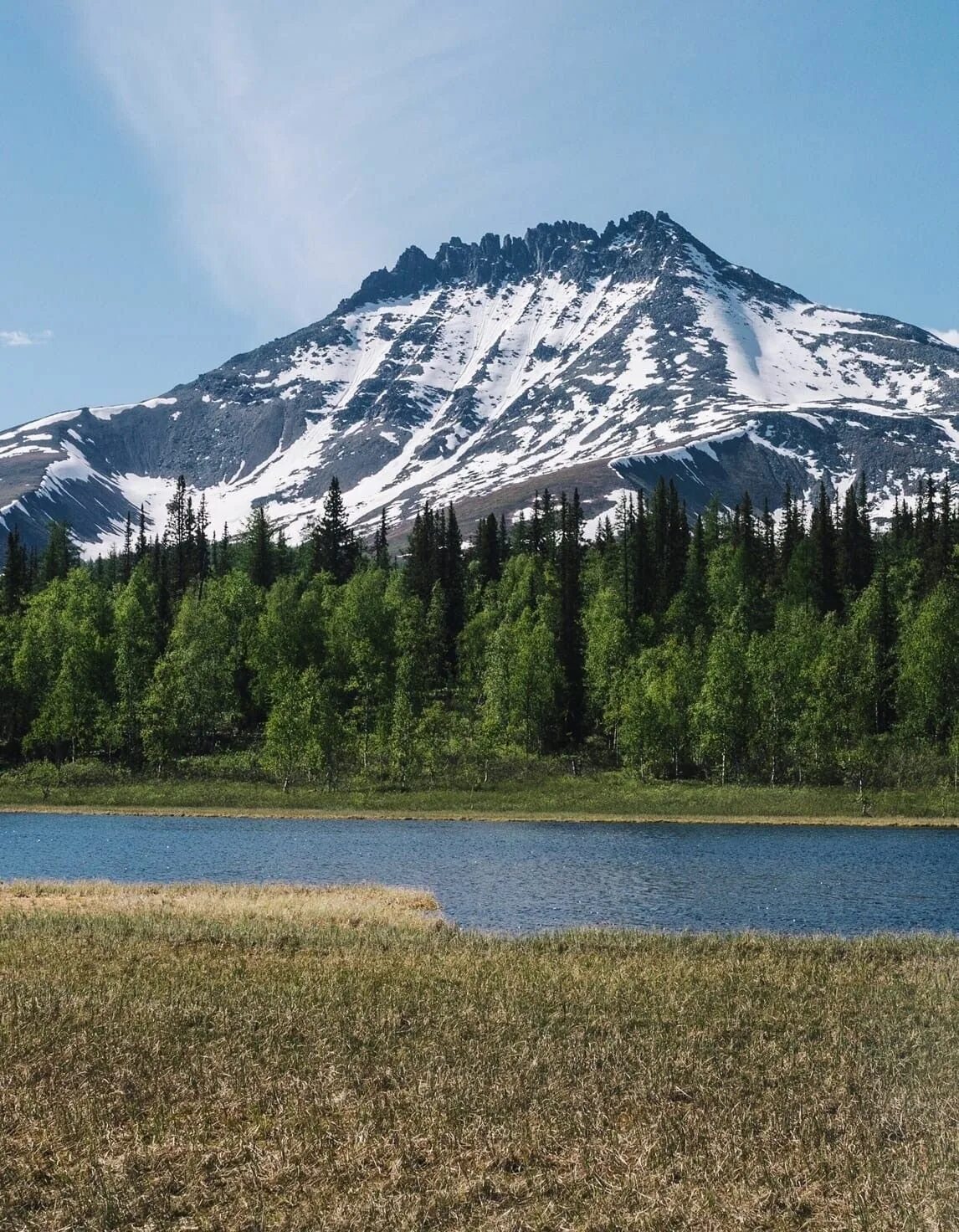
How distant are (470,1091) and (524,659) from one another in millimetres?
94880

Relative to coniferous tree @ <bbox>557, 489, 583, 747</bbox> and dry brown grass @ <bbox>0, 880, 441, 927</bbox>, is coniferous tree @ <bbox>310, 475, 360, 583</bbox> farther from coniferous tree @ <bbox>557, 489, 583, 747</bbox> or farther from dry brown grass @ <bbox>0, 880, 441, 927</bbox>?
dry brown grass @ <bbox>0, 880, 441, 927</bbox>

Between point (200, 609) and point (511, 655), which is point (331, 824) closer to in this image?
point (511, 655)

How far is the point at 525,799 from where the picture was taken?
92.1 meters

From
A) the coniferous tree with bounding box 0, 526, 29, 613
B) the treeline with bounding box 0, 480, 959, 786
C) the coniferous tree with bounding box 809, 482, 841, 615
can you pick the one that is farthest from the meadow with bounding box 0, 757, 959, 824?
the coniferous tree with bounding box 809, 482, 841, 615

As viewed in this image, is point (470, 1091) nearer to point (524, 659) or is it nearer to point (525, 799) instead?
point (525, 799)

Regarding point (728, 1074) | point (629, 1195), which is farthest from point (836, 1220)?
point (728, 1074)

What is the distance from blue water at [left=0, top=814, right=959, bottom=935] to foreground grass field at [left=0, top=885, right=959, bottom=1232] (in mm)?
13074

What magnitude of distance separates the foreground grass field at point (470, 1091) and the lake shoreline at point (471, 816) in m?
54.5

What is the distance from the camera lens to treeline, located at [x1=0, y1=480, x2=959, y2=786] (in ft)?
326

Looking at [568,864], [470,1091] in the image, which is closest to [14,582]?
[568,864]

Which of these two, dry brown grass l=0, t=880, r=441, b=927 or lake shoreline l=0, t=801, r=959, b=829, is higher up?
dry brown grass l=0, t=880, r=441, b=927

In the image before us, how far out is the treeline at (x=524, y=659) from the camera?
9931 cm

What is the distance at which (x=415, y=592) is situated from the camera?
497ft

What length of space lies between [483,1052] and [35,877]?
1474 inches
